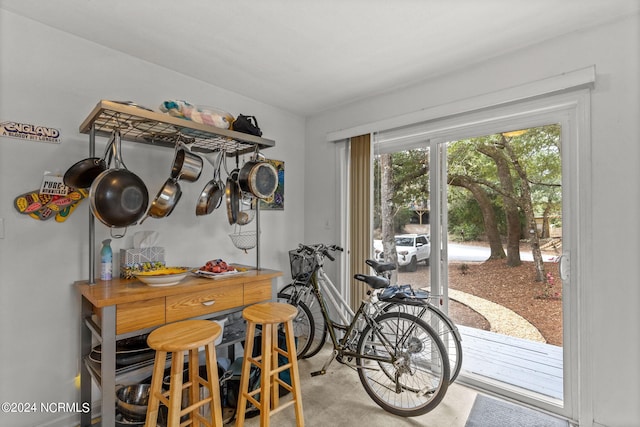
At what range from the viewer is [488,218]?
2354 millimetres

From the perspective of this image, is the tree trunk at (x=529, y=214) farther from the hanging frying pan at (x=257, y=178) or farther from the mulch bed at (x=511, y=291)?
the hanging frying pan at (x=257, y=178)

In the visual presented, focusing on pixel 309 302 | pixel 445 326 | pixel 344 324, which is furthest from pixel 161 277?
pixel 445 326

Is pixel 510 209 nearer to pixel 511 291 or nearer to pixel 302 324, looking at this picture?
pixel 511 291

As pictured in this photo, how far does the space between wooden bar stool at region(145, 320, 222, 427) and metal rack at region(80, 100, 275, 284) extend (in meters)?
0.71

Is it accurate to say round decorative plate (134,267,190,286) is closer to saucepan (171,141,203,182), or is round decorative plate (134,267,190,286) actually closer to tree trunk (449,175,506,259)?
saucepan (171,141,203,182)

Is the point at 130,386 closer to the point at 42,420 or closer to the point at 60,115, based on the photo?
the point at 42,420

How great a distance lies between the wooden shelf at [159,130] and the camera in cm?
161

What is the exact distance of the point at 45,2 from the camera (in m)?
1.63

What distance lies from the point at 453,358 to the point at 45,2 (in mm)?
3476

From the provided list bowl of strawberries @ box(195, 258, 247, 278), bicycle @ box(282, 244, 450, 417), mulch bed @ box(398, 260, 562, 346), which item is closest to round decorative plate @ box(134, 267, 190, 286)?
bowl of strawberries @ box(195, 258, 247, 278)

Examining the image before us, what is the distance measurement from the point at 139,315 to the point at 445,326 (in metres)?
2.01

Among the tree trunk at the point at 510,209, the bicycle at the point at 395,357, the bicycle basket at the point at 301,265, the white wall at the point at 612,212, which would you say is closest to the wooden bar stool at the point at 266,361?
the bicycle at the point at 395,357

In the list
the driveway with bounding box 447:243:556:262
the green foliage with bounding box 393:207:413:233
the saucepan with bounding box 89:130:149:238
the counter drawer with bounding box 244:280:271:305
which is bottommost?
the counter drawer with bounding box 244:280:271:305

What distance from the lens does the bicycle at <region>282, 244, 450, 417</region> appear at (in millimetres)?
1990
